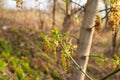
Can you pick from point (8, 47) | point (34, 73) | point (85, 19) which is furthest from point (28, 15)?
point (85, 19)

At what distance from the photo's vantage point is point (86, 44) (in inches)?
130

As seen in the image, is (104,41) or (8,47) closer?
(8,47)

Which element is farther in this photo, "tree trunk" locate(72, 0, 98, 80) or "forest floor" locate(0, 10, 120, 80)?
"forest floor" locate(0, 10, 120, 80)

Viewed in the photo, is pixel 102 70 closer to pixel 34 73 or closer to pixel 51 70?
pixel 51 70

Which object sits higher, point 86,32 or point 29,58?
point 86,32

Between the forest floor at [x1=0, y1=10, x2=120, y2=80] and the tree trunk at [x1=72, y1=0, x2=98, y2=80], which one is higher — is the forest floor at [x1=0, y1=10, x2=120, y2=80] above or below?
below

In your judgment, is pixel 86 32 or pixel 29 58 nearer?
pixel 86 32

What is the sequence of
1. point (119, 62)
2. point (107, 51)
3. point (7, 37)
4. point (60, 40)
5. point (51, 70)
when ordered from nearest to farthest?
1. point (60, 40)
2. point (119, 62)
3. point (51, 70)
4. point (7, 37)
5. point (107, 51)

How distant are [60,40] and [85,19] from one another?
0.47m

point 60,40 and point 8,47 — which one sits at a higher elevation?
point 60,40

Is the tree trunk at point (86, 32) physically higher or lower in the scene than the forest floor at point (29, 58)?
higher

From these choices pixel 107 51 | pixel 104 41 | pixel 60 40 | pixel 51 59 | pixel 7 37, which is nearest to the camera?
pixel 60 40

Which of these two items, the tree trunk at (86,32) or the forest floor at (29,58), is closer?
the tree trunk at (86,32)

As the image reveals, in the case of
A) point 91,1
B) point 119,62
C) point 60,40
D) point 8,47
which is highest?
point 91,1
